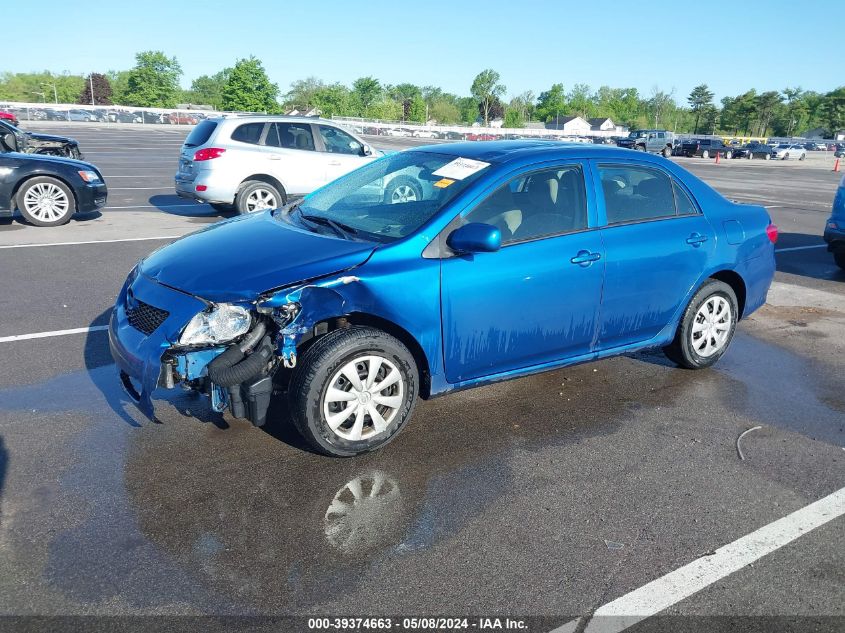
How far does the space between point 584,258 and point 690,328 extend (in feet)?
4.54

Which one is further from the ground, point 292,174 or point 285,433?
point 292,174

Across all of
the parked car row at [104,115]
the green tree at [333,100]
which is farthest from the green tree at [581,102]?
the parked car row at [104,115]

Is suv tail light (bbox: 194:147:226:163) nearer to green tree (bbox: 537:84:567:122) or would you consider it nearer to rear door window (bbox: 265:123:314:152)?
rear door window (bbox: 265:123:314:152)

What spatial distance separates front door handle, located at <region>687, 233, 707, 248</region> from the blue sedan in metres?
0.02

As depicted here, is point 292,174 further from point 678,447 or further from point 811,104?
point 811,104

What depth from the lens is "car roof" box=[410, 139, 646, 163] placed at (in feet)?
15.4

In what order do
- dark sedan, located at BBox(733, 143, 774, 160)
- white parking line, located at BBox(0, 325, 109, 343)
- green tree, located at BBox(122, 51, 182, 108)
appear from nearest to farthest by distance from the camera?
white parking line, located at BBox(0, 325, 109, 343) < dark sedan, located at BBox(733, 143, 774, 160) < green tree, located at BBox(122, 51, 182, 108)

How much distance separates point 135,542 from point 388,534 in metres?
1.14

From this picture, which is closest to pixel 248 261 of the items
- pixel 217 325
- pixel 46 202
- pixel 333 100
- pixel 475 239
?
pixel 217 325

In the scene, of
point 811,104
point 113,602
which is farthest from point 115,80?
point 113,602

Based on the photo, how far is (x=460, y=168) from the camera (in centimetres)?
462

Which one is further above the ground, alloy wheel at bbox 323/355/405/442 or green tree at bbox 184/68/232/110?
green tree at bbox 184/68/232/110

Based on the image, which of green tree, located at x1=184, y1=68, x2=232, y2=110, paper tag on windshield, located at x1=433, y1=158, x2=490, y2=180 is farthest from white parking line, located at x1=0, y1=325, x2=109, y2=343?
green tree, located at x1=184, y1=68, x2=232, y2=110

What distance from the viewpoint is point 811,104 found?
14200 centimetres
